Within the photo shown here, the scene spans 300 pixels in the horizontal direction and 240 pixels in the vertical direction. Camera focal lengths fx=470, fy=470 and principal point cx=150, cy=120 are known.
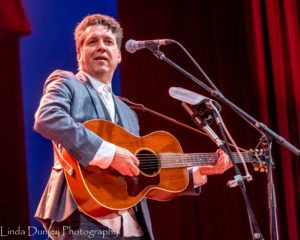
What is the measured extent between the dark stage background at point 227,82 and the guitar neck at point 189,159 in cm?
129

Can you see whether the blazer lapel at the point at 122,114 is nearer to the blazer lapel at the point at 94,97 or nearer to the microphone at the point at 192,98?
the blazer lapel at the point at 94,97

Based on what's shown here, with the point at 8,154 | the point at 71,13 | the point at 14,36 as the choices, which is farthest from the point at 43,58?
the point at 8,154

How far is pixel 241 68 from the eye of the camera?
4.25m

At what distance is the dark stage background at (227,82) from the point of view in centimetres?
395

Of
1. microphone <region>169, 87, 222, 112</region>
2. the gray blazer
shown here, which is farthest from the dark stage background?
microphone <region>169, 87, 222, 112</region>

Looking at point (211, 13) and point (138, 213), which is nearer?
point (138, 213)

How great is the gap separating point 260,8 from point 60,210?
281 centimetres

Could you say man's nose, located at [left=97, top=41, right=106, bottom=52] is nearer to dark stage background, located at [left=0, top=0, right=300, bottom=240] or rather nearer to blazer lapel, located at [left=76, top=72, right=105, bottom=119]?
blazer lapel, located at [left=76, top=72, right=105, bottom=119]

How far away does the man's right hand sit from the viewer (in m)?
2.23

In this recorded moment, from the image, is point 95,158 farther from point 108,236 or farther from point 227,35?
point 227,35

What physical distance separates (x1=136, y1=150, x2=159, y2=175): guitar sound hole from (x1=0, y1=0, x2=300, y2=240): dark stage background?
1503mm

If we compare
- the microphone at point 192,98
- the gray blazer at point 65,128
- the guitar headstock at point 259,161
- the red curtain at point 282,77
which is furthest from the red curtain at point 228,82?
the microphone at point 192,98

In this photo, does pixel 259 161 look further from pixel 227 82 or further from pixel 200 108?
pixel 227 82

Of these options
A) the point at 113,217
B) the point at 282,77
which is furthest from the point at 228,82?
the point at 113,217
